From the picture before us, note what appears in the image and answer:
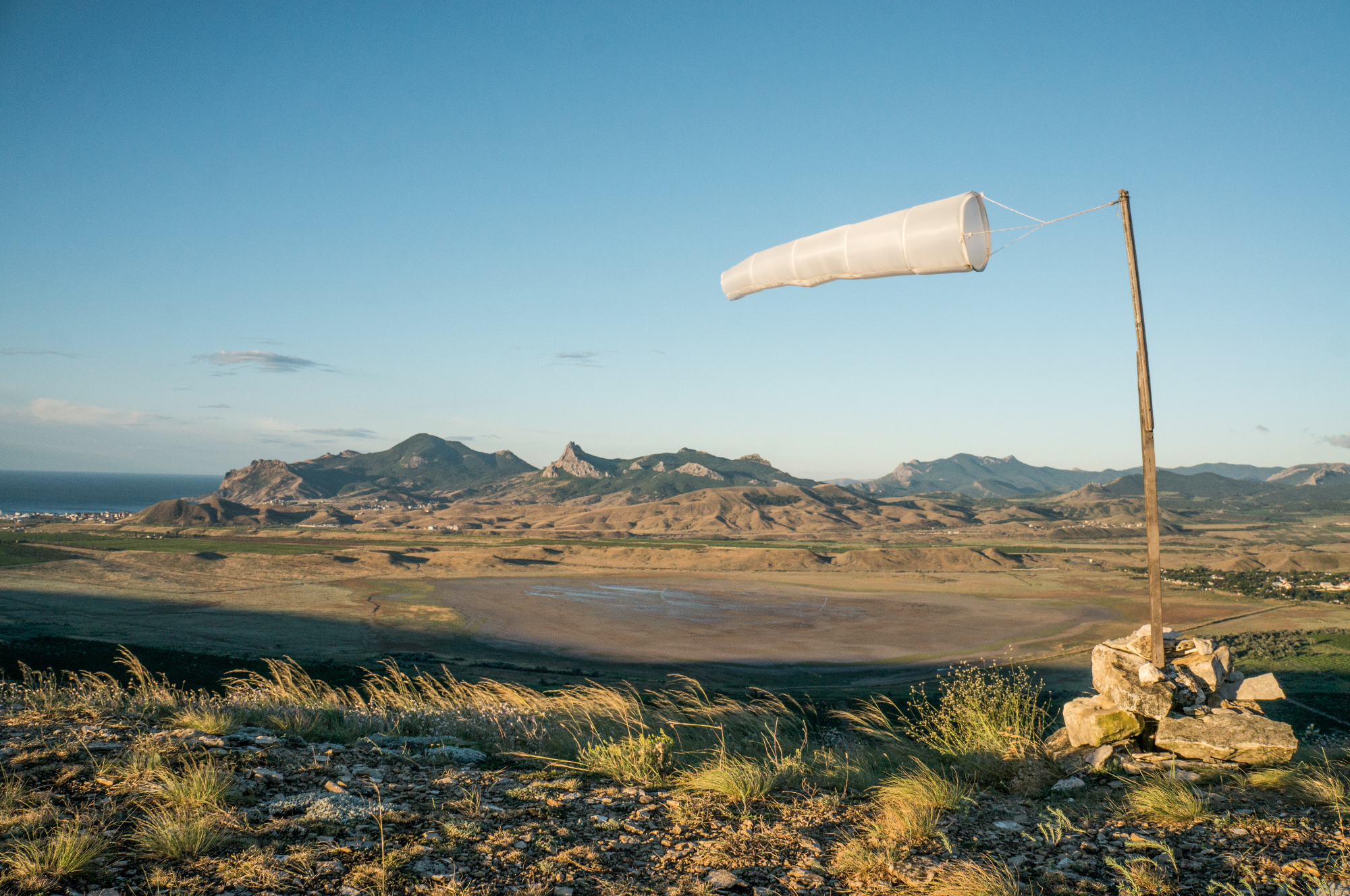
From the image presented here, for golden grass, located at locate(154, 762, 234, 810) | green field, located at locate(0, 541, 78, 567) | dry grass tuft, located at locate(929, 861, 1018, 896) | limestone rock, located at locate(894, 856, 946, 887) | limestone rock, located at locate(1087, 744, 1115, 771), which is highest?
golden grass, located at locate(154, 762, 234, 810)

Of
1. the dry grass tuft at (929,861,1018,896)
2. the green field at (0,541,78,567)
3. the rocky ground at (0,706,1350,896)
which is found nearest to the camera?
the dry grass tuft at (929,861,1018,896)

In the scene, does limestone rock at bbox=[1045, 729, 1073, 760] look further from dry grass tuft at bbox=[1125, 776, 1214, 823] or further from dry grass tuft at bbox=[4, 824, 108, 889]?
dry grass tuft at bbox=[4, 824, 108, 889]

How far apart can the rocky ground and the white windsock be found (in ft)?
14.5

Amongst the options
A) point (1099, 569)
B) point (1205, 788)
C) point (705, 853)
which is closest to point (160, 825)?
point (705, 853)

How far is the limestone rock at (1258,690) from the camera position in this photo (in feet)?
25.4

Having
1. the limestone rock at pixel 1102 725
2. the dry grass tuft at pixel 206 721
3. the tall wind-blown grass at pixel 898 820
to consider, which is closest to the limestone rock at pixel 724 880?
the tall wind-blown grass at pixel 898 820

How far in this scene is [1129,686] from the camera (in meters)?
7.34

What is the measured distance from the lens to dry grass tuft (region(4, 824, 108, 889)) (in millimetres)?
3480

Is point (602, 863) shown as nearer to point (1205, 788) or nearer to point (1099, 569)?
point (1205, 788)

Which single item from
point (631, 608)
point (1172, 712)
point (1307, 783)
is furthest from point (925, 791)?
point (631, 608)

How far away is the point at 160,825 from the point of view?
404 centimetres

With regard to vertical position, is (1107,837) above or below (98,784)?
below

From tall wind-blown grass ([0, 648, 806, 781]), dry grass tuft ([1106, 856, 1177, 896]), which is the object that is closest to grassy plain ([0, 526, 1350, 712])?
tall wind-blown grass ([0, 648, 806, 781])

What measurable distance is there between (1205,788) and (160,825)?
7524mm
